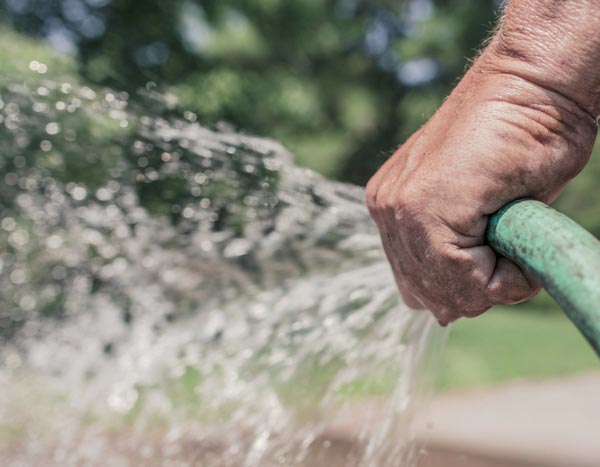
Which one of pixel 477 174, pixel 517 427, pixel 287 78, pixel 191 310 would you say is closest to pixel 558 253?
pixel 477 174

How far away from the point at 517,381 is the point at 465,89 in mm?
6869

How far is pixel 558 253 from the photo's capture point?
100 centimetres

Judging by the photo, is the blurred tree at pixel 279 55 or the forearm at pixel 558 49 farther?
the blurred tree at pixel 279 55

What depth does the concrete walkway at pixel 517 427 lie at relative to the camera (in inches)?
200

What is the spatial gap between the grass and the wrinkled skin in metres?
4.85

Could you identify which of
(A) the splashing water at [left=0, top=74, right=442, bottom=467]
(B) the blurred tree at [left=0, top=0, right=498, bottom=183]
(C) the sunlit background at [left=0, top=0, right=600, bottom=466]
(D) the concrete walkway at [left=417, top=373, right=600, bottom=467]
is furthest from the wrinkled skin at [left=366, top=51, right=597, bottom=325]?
(B) the blurred tree at [left=0, top=0, right=498, bottom=183]

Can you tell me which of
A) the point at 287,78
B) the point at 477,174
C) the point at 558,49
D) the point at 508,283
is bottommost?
the point at 287,78

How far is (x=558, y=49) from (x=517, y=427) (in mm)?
5129

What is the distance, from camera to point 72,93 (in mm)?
2959

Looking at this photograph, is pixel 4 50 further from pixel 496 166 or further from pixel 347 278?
pixel 496 166

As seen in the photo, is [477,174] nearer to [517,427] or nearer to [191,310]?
[191,310]

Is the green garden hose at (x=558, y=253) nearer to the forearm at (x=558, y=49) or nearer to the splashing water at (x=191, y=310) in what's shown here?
the forearm at (x=558, y=49)

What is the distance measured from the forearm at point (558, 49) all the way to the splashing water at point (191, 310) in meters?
0.91

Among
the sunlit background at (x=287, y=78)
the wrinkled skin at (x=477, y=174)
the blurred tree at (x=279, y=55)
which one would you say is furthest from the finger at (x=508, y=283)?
the blurred tree at (x=279, y=55)
